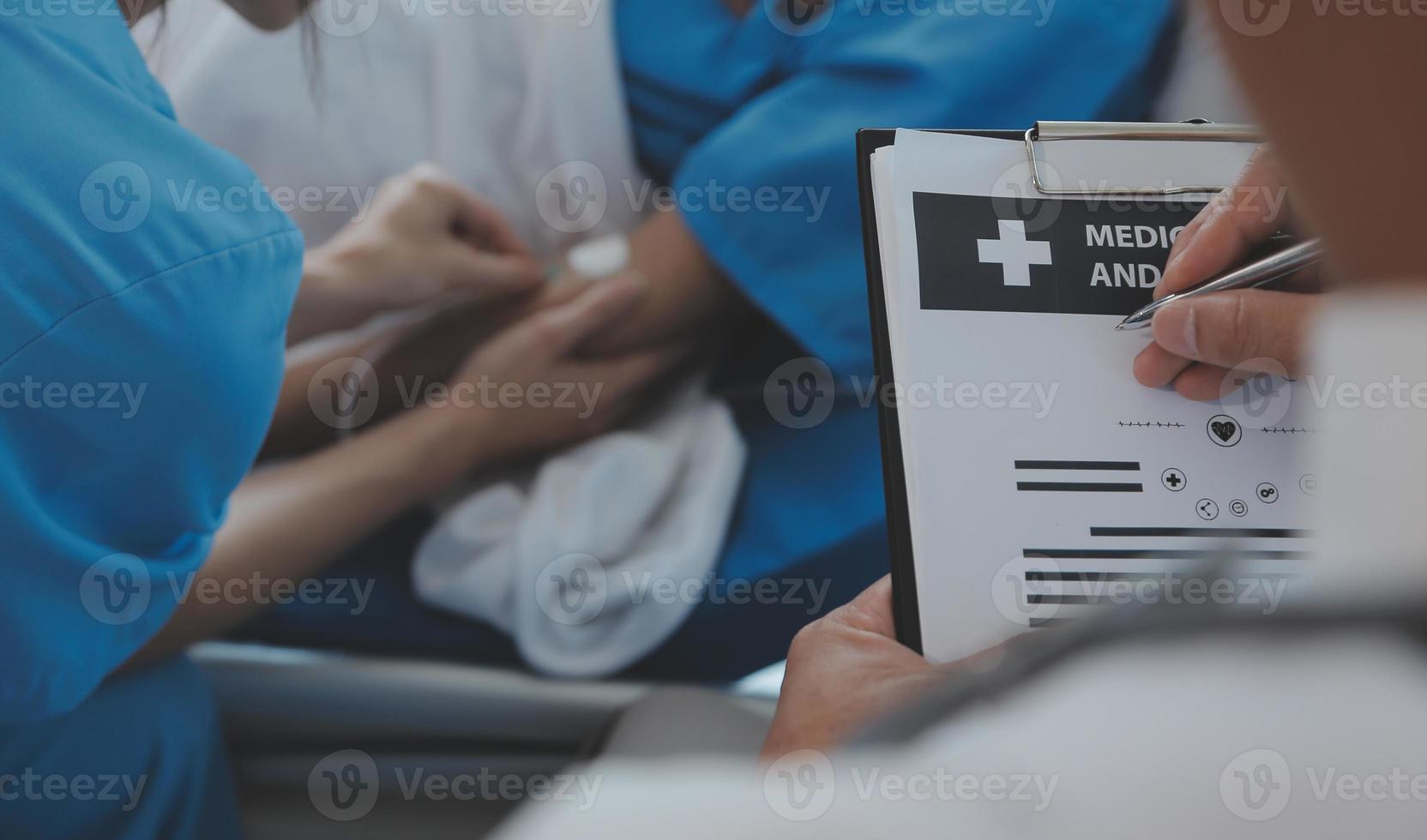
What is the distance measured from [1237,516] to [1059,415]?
67 millimetres

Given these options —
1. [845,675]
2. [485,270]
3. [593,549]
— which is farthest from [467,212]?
[845,675]

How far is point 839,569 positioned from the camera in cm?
55

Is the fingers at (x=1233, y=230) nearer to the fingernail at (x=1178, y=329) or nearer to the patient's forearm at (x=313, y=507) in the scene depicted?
the fingernail at (x=1178, y=329)

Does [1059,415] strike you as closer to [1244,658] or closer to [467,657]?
[1244,658]

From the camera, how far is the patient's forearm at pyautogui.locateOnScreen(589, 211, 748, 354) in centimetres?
65

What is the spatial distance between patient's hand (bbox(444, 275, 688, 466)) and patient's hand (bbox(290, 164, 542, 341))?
5cm

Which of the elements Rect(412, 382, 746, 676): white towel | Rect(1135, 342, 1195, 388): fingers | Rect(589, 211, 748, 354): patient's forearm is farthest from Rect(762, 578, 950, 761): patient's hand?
Rect(589, 211, 748, 354): patient's forearm

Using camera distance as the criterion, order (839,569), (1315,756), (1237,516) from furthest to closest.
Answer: (839,569), (1237,516), (1315,756)

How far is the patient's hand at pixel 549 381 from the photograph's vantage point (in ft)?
2.06

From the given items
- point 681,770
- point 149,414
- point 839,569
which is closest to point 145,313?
point 149,414

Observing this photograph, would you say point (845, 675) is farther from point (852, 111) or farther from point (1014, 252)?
point (852, 111)

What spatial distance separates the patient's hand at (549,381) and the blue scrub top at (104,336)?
0.24 metres

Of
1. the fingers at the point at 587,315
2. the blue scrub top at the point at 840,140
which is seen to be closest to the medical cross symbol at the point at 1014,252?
the blue scrub top at the point at 840,140

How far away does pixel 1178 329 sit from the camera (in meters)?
0.32
